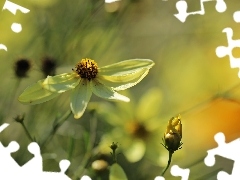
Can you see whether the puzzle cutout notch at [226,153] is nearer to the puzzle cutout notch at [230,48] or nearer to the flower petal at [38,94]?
the puzzle cutout notch at [230,48]

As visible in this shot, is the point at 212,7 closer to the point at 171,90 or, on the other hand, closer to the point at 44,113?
the point at 171,90

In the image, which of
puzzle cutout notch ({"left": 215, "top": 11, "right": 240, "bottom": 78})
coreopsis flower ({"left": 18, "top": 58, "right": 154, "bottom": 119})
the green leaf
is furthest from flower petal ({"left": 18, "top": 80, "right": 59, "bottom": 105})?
puzzle cutout notch ({"left": 215, "top": 11, "right": 240, "bottom": 78})

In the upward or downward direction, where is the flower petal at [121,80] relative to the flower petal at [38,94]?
upward

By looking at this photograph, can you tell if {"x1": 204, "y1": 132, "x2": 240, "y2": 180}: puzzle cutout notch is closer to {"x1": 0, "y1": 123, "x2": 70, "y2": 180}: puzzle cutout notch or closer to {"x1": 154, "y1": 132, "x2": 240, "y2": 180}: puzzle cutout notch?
{"x1": 154, "y1": 132, "x2": 240, "y2": 180}: puzzle cutout notch

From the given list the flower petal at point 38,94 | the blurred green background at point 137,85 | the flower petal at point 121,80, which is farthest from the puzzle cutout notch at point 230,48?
the flower petal at point 38,94

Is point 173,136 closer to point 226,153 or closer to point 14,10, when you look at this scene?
point 226,153

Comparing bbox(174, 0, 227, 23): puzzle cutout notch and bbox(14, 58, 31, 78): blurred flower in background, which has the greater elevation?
bbox(174, 0, 227, 23): puzzle cutout notch

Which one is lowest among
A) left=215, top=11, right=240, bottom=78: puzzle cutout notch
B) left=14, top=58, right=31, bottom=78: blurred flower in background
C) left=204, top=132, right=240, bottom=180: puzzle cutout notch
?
left=204, top=132, right=240, bottom=180: puzzle cutout notch

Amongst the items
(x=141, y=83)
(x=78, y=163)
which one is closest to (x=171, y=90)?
(x=141, y=83)
